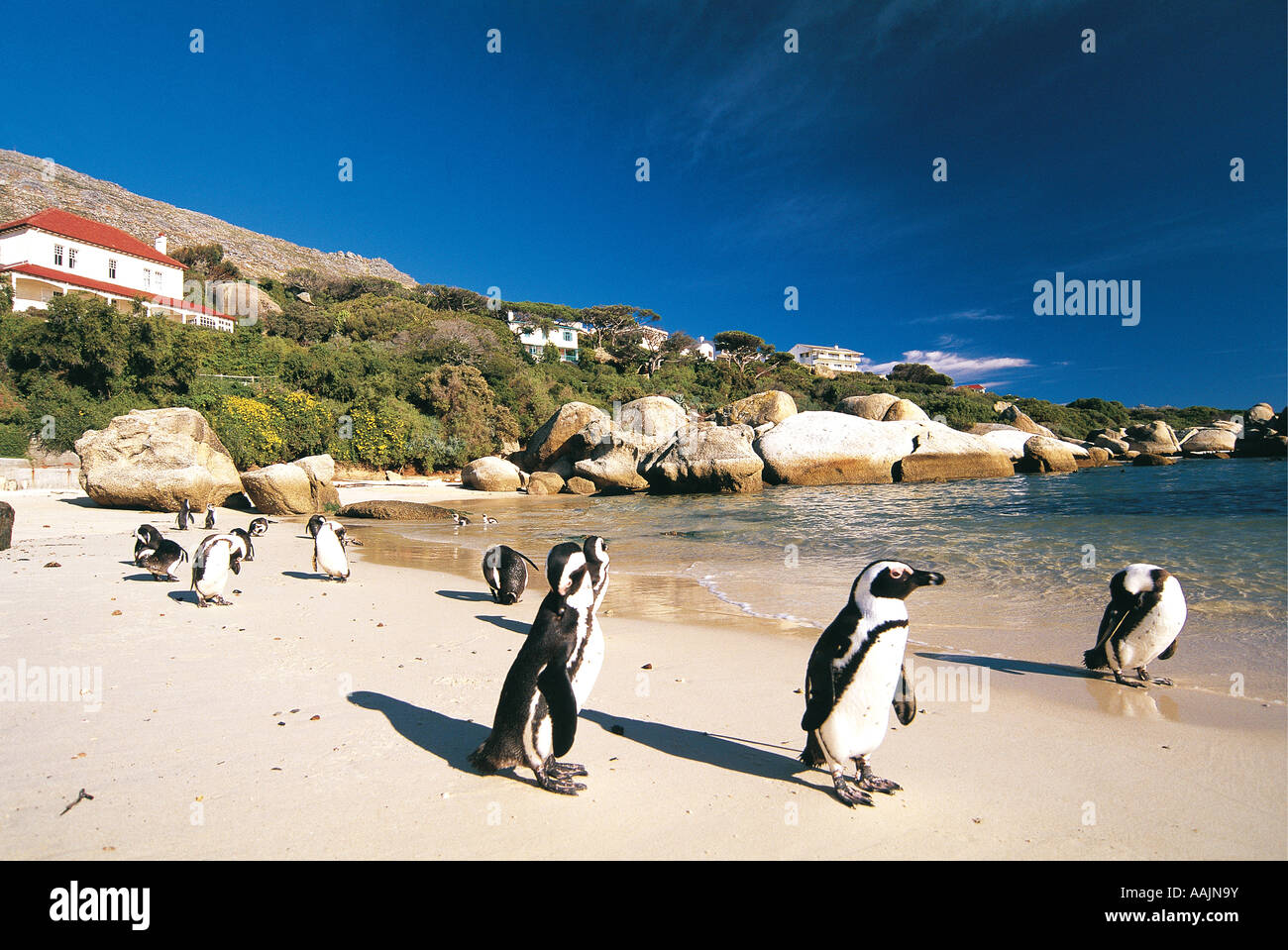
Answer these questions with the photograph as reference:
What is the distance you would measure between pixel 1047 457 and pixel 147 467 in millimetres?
34347

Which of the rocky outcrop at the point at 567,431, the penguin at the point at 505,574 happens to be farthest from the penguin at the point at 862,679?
the rocky outcrop at the point at 567,431

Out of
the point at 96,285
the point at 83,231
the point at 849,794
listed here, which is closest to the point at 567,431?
the point at 849,794

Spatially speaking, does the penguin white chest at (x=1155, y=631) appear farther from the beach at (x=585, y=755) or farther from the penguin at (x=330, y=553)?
the penguin at (x=330, y=553)

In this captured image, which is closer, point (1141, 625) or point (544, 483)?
point (1141, 625)

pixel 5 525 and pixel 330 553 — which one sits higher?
pixel 5 525

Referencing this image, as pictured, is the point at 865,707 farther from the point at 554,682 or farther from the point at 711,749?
the point at 554,682

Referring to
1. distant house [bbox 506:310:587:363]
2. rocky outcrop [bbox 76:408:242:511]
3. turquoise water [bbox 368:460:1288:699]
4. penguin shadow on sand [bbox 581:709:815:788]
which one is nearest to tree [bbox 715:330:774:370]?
distant house [bbox 506:310:587:363]

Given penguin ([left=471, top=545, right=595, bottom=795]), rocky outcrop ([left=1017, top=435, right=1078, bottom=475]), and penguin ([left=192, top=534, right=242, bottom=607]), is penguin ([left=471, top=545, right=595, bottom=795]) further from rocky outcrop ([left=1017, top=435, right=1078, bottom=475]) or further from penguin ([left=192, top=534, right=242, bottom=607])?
rocky outcrop ([left=1017, top=435, right=1078, bottom=475])

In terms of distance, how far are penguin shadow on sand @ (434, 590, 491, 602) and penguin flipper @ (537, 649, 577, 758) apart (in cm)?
486

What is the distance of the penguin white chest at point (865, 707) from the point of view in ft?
9.92

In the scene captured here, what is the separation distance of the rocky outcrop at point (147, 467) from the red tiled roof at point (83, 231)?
121 ft

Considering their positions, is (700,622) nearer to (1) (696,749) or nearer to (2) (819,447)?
(1) (696,749)

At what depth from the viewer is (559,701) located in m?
2.90
